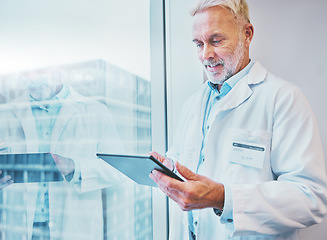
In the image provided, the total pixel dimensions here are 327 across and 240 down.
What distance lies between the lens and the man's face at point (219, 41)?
1075 mm

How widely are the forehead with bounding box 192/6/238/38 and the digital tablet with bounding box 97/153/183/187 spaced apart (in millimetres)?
563

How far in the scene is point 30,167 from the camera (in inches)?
41.3

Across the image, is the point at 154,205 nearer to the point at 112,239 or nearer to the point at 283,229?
the point at 112,239

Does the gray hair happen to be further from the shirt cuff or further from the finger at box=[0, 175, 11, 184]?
the finger at box=[0, 175, 11, 184]

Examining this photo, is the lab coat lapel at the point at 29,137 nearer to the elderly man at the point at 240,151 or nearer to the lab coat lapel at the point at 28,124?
the lab coat lapel at the point at 28,124

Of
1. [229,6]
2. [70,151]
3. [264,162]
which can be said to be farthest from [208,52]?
[70,151]

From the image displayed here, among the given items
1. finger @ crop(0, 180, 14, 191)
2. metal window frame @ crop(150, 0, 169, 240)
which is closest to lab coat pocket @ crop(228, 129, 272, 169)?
metal window frame @ crop(150, 0, 169, 240)

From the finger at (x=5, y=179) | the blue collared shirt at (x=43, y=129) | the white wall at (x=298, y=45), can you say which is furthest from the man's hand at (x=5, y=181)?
the white wall at (x=298, y=45)

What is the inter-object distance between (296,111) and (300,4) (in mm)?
605

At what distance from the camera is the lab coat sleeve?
2.81 feet

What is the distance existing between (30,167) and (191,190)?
0.61m

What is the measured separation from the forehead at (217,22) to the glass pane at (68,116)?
45 centimetres

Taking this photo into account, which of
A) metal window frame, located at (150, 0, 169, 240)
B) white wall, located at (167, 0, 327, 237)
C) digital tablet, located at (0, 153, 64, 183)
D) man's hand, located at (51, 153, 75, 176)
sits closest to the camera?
digital tablet, located at (0, 153, 64, 183)

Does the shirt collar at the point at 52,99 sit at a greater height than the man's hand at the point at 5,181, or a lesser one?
greater
